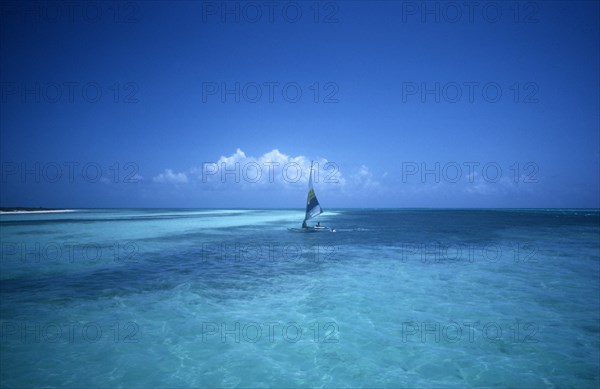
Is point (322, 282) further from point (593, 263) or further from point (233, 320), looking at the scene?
point (593, 263)

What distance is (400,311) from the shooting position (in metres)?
13.0

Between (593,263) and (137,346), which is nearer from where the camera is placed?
(137,346)

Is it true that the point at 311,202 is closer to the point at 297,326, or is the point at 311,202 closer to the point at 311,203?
the point at 311,203

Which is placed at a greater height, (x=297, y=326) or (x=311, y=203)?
(x=311, y=203)

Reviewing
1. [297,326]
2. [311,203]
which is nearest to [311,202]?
[311,203]

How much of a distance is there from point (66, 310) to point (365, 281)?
1537 cm

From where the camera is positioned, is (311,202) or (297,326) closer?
(297,326)

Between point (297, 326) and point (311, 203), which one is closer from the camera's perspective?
point (297, 326)

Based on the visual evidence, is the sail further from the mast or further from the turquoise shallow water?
the turquoise shallow water

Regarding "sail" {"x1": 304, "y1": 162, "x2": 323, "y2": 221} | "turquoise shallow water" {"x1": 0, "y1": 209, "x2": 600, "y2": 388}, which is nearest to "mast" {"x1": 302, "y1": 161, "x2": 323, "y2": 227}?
"sail" {"x1": 304, "y1": 162, "x2": 323, "y2": 221}

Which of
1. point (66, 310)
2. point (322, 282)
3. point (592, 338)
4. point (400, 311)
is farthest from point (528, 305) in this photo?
point (66, 310)

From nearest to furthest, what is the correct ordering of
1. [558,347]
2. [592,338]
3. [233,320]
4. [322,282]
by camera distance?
1. [558,347]
2. [592,338]
3. [233,320]
4. [322,282]

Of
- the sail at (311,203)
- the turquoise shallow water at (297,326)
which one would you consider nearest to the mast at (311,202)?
the sail at (311,203)

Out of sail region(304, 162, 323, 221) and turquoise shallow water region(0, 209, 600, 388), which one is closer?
turquoise shallow water region(0, 209, 600, 388)
